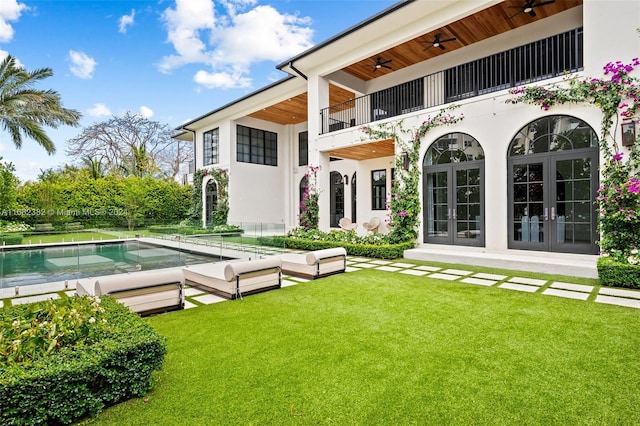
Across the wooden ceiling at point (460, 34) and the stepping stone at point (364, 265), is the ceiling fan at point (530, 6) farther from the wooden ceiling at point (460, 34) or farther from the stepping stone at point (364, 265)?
the stepping stone at point (364, 265)

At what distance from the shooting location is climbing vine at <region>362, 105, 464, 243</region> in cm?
954

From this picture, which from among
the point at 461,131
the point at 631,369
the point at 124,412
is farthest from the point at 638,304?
the point at 124,412

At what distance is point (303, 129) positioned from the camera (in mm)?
17859

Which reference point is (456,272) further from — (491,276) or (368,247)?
(368,247)

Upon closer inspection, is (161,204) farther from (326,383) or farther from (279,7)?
(326,383)

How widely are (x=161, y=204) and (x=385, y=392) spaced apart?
19.6m

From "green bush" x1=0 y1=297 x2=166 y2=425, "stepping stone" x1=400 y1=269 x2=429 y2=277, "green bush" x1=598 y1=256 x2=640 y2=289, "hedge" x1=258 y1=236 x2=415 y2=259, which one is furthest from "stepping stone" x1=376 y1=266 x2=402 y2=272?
"green bush" x1=0 y1=297 x2=166 y2=425

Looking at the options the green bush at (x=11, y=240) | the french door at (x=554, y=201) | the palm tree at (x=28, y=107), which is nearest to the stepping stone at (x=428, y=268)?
the french door at (x=554, y=201)

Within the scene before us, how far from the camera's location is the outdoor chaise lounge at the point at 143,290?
4152 millimetres

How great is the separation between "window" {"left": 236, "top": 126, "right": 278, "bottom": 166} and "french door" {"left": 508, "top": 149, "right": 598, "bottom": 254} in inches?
477

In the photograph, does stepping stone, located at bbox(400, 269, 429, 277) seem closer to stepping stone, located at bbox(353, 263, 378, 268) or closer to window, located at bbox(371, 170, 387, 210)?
stepping stone, located at bbox(353, 263, 378, 268)

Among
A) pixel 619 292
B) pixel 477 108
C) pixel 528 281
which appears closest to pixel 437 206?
pixel 477 108

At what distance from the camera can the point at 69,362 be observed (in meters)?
2.13

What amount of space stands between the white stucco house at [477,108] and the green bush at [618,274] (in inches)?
63.5
